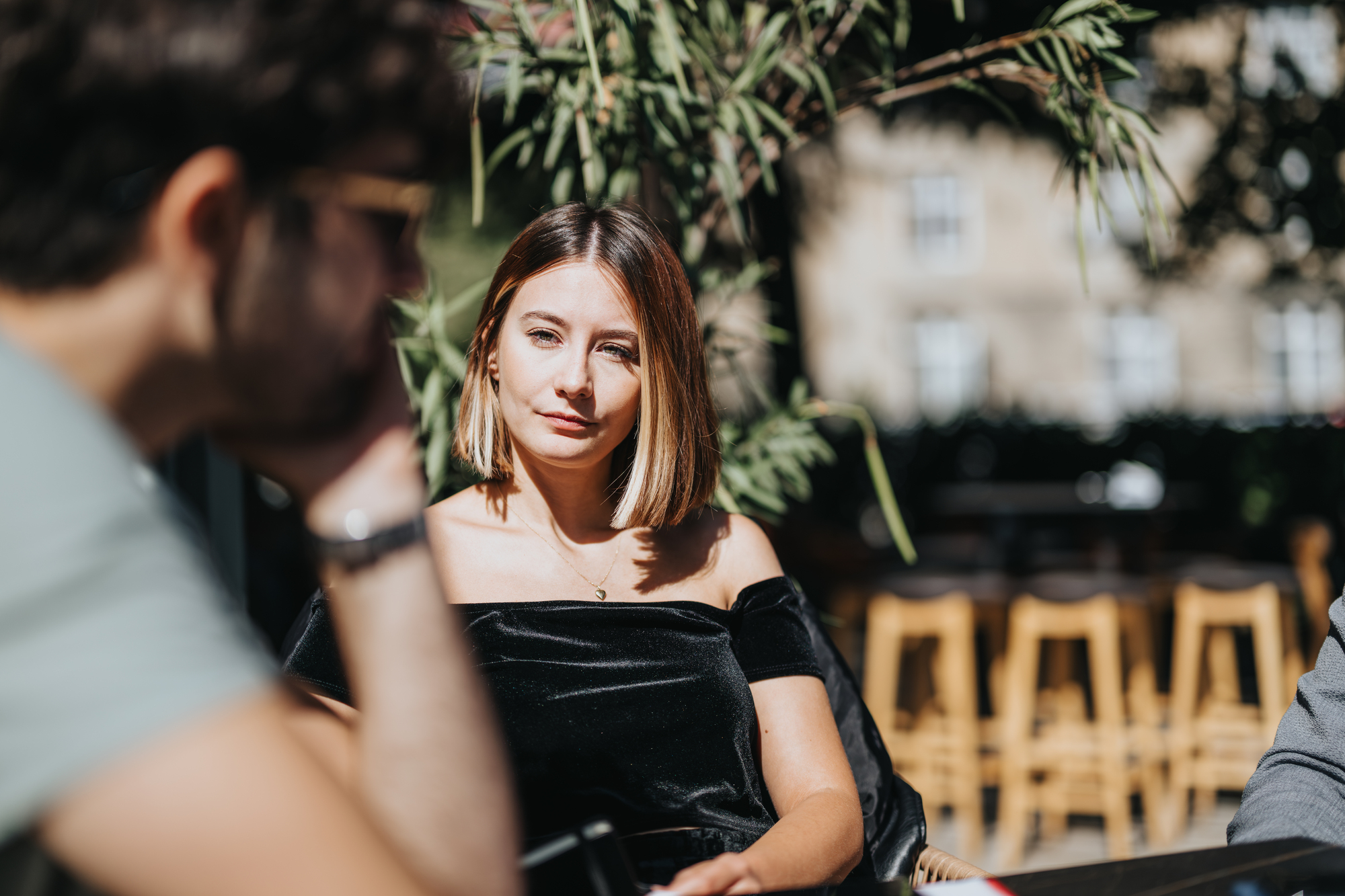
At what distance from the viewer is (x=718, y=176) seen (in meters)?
2.32

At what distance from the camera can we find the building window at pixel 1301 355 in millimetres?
19984

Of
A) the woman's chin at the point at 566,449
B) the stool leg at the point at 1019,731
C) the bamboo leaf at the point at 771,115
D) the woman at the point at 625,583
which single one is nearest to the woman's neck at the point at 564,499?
the woman at the point at 625,583

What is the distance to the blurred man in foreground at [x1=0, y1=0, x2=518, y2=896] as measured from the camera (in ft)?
1.77

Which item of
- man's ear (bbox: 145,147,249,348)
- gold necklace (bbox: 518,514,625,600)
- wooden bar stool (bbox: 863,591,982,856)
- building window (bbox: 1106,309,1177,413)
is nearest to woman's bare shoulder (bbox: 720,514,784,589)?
gold necklace (bbox: 518,514,625,600)

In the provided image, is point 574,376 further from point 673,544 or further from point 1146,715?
point 1146,715

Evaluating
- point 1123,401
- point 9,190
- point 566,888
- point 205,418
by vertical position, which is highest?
point 9,190

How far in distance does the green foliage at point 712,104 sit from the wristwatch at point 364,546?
128cm

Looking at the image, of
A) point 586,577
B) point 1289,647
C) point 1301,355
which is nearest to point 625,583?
point 586,577

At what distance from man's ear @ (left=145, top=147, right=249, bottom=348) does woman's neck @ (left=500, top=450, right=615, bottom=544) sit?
122cm

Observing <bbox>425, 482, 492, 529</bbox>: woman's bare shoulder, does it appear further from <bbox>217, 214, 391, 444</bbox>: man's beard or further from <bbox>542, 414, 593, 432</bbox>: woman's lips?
<bbox>217, 214, 391, 444</bbox>: man's beard

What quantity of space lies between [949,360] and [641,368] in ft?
66.6

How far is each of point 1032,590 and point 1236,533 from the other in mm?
3286

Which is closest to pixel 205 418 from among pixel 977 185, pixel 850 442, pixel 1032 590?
pixel 1032 590

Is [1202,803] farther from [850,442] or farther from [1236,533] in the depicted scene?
[850,442]
